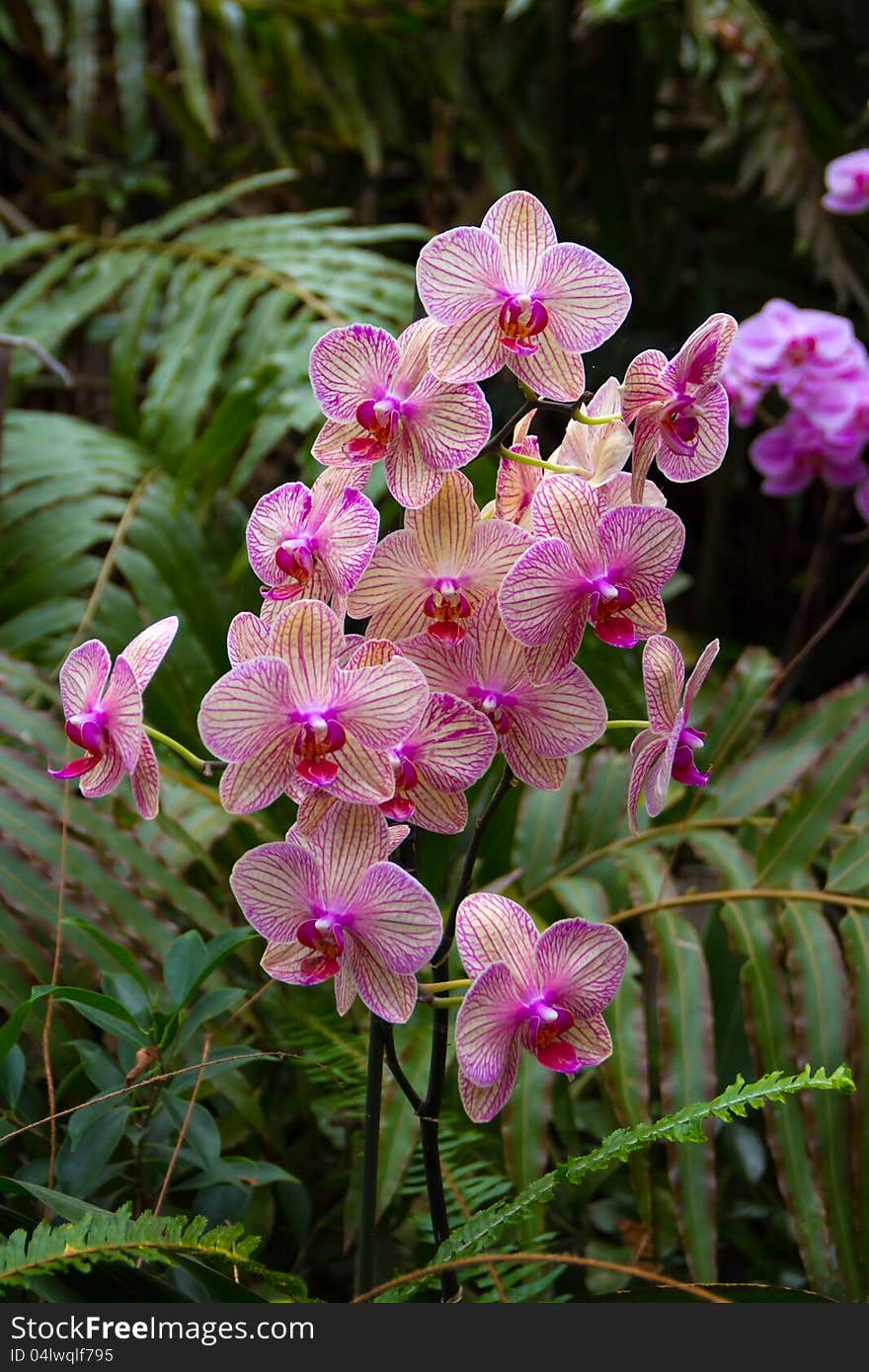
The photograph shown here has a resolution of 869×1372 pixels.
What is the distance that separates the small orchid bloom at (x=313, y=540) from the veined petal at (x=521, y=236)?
10cm

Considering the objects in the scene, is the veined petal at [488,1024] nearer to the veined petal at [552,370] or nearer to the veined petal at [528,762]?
the veined petal at [528,762]

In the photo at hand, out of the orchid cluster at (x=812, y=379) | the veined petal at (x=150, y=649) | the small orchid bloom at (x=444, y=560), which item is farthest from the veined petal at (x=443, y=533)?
the orchid cluster at (x=812, y=379)

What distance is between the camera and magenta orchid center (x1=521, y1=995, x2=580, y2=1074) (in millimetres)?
434

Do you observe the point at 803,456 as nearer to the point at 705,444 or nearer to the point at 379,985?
the point at 705,444

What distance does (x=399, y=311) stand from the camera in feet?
3.78

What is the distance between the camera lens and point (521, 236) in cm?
47

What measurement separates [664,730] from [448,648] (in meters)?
0.09

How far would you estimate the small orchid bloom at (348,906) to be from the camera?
427mm

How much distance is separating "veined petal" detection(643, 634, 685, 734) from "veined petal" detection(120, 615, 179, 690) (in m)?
0.18

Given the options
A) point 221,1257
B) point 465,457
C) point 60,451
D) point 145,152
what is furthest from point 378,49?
point 221,1257

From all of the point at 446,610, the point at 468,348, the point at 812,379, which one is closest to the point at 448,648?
the point at 446,610

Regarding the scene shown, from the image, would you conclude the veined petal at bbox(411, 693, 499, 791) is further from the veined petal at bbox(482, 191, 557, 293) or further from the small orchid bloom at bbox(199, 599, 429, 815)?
the veined petal at bbox(482, 191, 557, 293)

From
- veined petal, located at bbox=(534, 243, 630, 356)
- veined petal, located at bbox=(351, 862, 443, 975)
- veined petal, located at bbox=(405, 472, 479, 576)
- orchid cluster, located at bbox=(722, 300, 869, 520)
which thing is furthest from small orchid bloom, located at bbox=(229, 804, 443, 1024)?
orchid cluster, located at bbox=(722, 300, 869, 520)

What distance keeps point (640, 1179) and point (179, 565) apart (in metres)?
0.59
